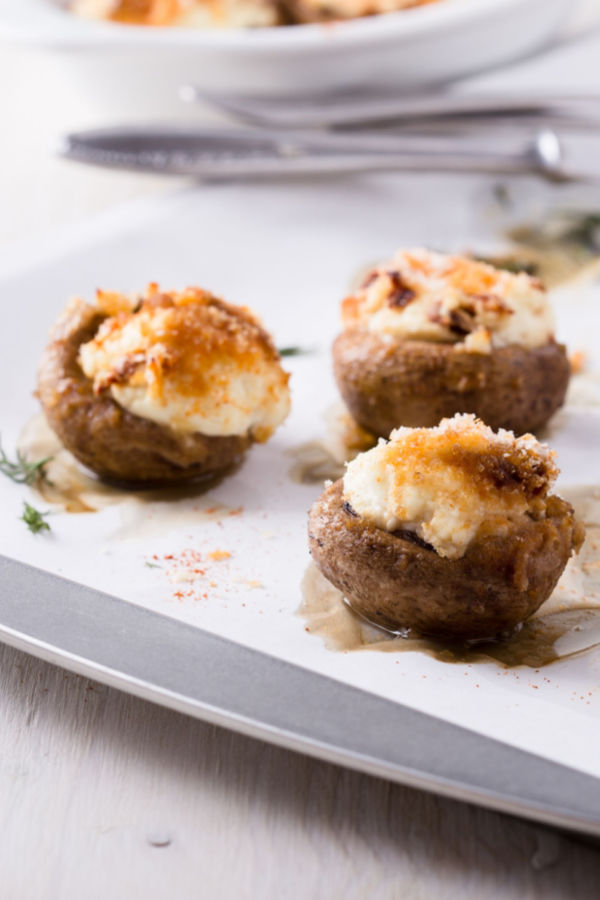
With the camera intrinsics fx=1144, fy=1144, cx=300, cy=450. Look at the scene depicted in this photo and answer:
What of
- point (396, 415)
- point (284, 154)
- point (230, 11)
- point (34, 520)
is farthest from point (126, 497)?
point (230, 11)

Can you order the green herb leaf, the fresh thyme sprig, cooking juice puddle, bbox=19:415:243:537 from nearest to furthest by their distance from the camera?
the green herb leaf, cooking juice puddle, bbox=19:415:243:537, the fresh thyme sprig

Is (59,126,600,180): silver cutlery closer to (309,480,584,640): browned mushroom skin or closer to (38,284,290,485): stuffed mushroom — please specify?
(38,284,290,485): stuffed mushroom

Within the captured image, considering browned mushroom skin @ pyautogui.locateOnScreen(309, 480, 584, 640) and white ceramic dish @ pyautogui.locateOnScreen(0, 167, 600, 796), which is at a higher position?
browned mushroom skin @ pyautogui.locateOnScreen(309, 480, 584, 640)

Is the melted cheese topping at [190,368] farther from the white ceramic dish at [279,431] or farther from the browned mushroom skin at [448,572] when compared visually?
the browned mushroom skin at [448,572]

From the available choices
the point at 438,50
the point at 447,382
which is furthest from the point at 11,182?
the point at 447,382

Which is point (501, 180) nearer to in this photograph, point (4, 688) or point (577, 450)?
point (577, 450)

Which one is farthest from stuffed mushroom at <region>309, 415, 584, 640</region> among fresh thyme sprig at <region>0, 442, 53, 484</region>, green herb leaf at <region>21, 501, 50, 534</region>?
fresh thyme sprig at <region>0, 442, 53, 484</region>
